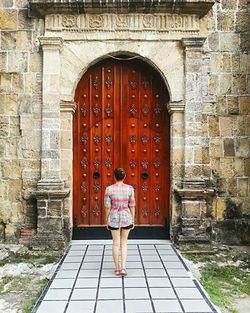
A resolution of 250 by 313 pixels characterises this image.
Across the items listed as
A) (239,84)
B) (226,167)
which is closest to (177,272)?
(226,167)

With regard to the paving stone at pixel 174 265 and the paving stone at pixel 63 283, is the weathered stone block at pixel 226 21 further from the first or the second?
the paving stone at pixel 63 283

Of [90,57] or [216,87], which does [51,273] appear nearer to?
[90,57]

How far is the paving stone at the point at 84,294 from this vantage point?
4.37 metres

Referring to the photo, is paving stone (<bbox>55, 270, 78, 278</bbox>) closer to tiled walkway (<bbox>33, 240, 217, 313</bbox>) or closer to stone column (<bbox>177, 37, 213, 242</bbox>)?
tiled walkway (<bbox>33, 240, 217, 313</bbox>)

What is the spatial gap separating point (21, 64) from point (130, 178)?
2463 millimetres

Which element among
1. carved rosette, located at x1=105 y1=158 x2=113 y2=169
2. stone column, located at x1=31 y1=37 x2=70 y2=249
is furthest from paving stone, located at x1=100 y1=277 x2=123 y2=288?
carved rosette, located at x1=105 y1=158 x2=113 y2=169

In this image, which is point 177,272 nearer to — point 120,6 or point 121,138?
point 121,138

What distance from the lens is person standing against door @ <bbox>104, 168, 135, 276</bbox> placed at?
508cm

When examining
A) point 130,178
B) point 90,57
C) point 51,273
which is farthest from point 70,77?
point 51,273

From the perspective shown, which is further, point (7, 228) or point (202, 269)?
point (7, 228)

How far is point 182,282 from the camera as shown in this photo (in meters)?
4.85

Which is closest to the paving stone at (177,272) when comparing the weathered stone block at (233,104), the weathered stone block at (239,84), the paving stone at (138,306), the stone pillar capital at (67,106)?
the paving stone at (138,306)

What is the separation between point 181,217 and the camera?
667 centimetres

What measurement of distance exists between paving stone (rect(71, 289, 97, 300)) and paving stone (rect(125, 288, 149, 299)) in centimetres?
34
